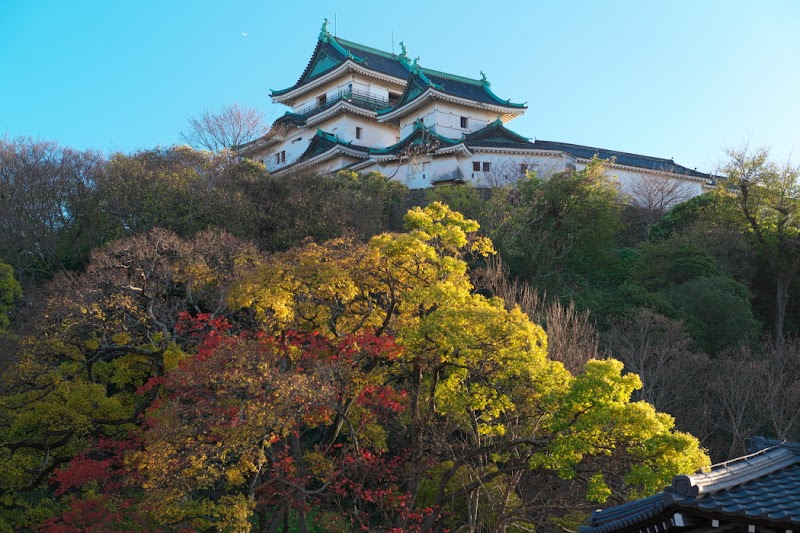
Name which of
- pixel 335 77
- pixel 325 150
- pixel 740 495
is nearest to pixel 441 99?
pixel 325 150

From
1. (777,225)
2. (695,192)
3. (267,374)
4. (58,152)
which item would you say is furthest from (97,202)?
(695,192)

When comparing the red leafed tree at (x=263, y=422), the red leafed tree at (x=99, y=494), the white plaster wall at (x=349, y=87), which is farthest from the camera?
the white plaster wall at (x=349, y=87)

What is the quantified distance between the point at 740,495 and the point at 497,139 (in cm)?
3155

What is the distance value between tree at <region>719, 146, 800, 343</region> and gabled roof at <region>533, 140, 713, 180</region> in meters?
9.06

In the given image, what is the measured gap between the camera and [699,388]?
20422 mm

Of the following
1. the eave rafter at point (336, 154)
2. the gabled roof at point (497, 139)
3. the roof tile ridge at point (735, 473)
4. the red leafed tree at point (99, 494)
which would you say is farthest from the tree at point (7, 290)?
the gabled roof at point (497, 139)

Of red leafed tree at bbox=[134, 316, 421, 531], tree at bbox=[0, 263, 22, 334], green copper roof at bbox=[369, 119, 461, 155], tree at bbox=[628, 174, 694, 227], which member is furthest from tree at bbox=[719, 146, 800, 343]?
tree at bbox=[0, 263, 22, 334]

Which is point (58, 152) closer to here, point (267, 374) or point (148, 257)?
point (148, 257)

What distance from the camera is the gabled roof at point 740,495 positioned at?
535 cm

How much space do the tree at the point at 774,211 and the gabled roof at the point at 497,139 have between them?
33.8 feet

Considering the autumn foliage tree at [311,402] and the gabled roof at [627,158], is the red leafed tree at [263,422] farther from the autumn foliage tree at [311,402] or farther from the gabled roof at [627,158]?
the gabled roof at [627,158]

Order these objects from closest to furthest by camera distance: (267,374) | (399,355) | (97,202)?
(267,374) < (399,355) < (97,202)

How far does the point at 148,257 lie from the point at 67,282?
6.61 ft

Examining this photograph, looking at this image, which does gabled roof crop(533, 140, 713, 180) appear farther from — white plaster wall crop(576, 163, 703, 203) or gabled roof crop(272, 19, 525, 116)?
gabled roof crop(272, 19, 525, 116)
